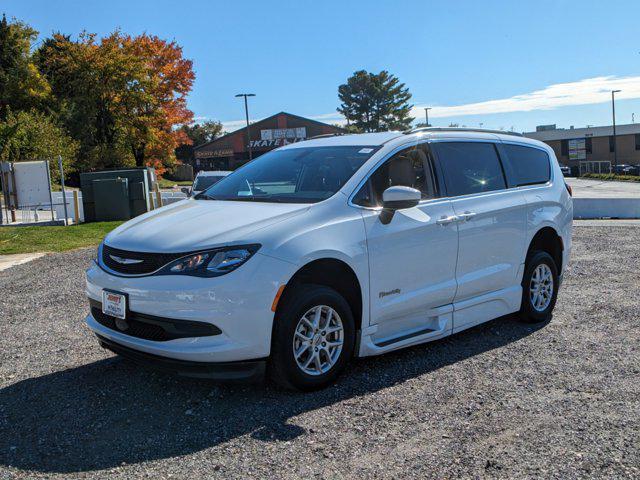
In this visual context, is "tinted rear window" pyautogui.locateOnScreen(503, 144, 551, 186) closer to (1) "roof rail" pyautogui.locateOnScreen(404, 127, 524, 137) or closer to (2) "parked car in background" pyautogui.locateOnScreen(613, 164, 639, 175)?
(1) "roof rail" pyautogui.locateOnScreen(404, 127, 524, 137)

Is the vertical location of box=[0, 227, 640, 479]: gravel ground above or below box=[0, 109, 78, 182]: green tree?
below

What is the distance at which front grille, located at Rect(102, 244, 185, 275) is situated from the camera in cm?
406

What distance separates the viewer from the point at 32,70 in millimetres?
37781

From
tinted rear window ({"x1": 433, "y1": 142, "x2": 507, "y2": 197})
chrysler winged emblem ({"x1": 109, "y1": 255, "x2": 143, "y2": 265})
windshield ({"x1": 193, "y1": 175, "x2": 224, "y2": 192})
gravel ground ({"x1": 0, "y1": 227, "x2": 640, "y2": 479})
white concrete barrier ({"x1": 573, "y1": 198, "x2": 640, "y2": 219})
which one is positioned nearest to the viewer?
gravel ground ({"x1": 0, "y1": 227, "x2": 640, "y2": 479})

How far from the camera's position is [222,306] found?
389 cm

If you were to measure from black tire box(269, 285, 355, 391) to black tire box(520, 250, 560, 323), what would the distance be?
2.41 meters

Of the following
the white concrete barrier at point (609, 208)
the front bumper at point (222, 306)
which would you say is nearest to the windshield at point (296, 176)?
the front bumper at point (222, 306)

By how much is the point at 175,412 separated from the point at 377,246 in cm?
179

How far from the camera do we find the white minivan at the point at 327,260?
13.1 feet

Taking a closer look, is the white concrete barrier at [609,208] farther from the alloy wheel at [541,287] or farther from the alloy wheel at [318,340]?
the alloy wheel at [318,340]

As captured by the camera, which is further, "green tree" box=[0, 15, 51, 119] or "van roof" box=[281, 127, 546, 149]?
"green tree" box=[0, 15, 51, 119]

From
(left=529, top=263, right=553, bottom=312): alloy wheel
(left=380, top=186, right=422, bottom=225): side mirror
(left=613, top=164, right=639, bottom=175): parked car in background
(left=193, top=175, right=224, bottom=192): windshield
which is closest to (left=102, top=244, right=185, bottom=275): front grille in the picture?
(left=380, top=186, right=422, bottom=225): side mirror

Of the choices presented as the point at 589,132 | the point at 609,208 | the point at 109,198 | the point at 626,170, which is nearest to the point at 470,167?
the point at 109,198

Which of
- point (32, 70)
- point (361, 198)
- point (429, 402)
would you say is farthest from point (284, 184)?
point (32, 70)
